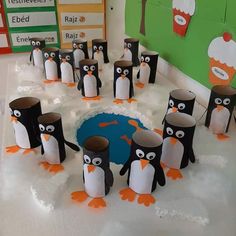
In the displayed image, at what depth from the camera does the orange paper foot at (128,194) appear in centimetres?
55

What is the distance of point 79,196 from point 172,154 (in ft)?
0.71

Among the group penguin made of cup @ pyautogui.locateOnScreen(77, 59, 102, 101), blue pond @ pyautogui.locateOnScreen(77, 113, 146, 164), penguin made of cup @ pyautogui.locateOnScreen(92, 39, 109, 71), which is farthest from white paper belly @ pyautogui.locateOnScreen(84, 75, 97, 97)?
penguin made of cup @ pyautogui.locateOnScreen(92, 39, 109, 71)

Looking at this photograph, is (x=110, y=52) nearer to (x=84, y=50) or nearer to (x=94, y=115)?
(x=84, y=50)

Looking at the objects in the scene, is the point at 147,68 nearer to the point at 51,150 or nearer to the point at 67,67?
the point at 67,67

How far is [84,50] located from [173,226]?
83 cm

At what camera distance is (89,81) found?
91 cm

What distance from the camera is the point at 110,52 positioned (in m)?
1.36

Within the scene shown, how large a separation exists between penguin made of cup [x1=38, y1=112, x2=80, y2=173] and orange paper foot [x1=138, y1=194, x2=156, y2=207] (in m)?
0.19

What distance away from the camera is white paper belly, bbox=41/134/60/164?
0.62m

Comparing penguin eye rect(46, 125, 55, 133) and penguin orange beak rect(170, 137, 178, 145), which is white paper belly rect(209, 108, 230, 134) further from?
penguin eye rect(46, 125, 55, 133)

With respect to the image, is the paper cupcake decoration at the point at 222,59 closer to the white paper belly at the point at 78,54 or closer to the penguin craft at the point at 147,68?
the penguin craft at the point at 147,68

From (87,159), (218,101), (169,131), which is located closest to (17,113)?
(87,159)

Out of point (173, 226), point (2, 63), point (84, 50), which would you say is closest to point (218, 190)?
point (173, 226)

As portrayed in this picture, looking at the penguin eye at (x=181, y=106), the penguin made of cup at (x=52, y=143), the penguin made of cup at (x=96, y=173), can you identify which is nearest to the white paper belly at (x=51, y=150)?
the penguin made of cup at (x=52, y=143)
